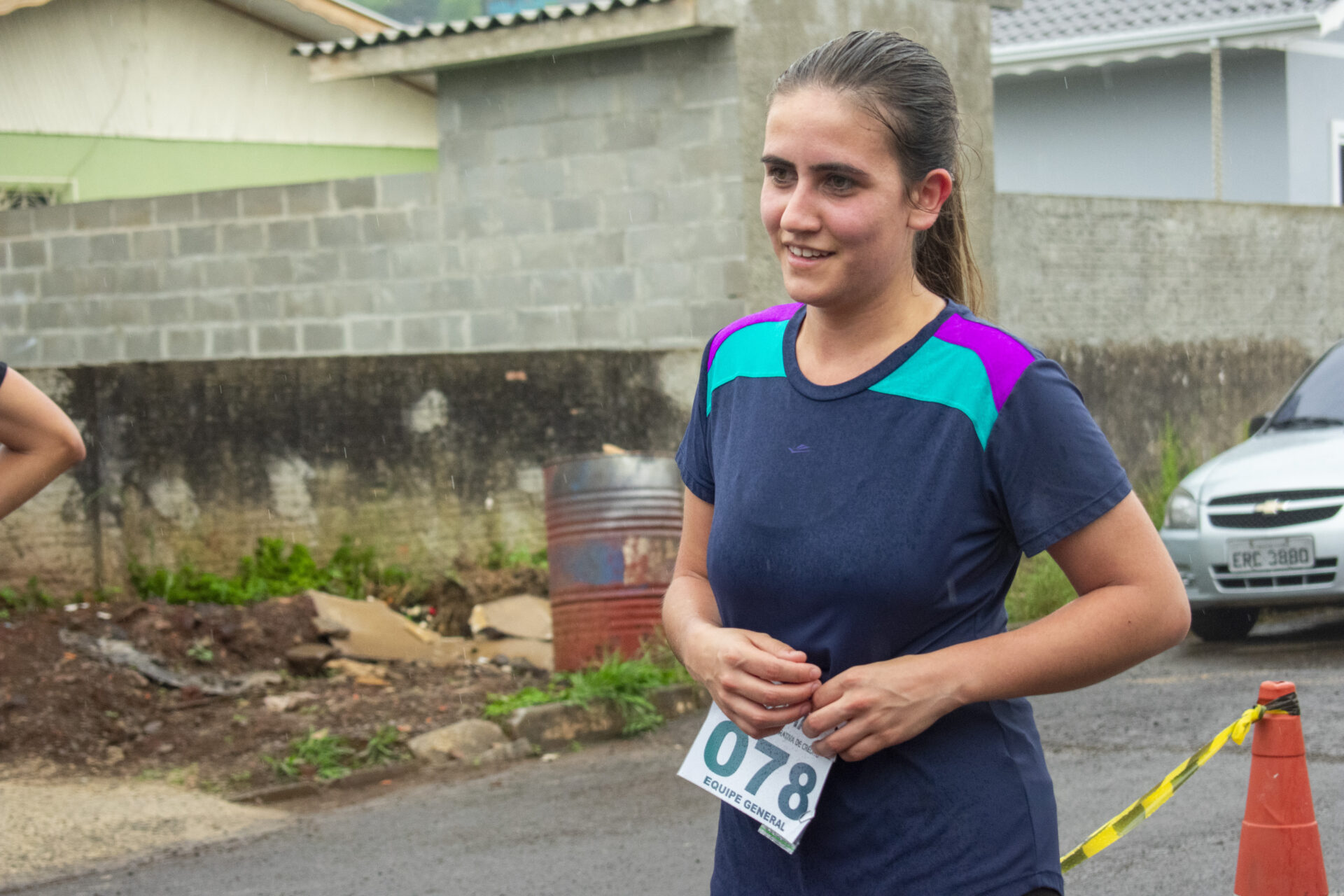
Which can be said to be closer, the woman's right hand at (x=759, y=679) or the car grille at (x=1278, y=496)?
the woman's right hand at (x=759, y=679)

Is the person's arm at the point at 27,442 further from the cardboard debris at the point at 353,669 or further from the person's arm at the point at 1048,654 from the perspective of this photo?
the cardboard debris at the point at 353,669

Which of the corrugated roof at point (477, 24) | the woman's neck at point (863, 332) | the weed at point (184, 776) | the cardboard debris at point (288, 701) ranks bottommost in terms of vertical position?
the weed at point (184, 776)

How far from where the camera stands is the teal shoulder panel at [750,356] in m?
1.99

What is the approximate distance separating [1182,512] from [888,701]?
691 centimetres

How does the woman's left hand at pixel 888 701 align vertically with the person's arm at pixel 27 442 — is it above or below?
below

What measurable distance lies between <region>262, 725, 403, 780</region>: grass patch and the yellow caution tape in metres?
4.19

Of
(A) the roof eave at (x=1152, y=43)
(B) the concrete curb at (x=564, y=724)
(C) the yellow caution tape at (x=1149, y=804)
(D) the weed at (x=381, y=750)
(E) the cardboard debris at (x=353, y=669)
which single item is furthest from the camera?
(A) the roof eave at (x=1152, y=43)

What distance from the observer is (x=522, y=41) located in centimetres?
1031

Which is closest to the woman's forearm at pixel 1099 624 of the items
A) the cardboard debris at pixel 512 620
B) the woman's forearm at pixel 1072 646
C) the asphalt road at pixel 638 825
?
the woman's forearm at pixel 1072 646

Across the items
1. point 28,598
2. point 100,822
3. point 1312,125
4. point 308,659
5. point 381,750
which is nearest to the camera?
point 100,822

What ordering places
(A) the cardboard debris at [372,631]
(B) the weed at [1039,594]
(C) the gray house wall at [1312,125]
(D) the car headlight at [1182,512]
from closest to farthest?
(D) the car headlight at [1182,512]
(A) the cardboard debris at [372,631]
(B) the weed at [1039,594]
(C) the gray house wall at [1312,125]

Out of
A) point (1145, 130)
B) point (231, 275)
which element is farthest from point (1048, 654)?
point (1145, 130)

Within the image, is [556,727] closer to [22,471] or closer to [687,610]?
[22,471]

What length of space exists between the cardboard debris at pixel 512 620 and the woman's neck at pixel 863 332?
716 cm
